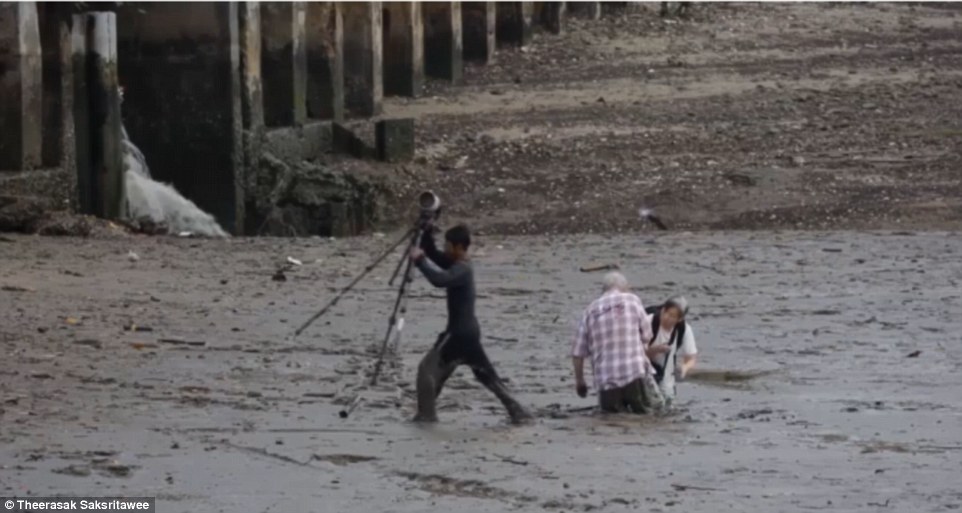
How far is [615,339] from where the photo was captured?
12.3 meters

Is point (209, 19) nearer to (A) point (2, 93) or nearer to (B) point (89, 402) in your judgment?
(A) point (2, 93)

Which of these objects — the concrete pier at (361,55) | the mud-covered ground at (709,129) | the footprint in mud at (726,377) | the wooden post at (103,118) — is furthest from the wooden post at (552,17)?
the footprint in mud at (726,377)

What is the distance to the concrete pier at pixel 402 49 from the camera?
3033 centimetres

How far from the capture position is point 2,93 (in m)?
20.2

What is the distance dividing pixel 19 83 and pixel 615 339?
9550mm

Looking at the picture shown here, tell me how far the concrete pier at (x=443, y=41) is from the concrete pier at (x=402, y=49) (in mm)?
1214

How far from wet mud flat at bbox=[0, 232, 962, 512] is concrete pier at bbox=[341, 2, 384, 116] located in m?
8.20

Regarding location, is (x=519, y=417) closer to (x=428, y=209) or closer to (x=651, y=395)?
(x=651, y=395)

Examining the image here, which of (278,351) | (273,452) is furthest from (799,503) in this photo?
(278,351)

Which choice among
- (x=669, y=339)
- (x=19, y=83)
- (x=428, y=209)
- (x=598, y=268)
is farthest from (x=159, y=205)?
(x=428, y=209)

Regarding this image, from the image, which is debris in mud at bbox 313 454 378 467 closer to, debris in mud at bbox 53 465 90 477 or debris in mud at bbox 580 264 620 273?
debris in mud at bbox 53 465 90 477

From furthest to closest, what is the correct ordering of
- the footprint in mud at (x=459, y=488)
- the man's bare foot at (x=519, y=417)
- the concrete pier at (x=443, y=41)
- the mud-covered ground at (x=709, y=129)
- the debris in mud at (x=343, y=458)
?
the concrete pier at (x=443, y=41) → the mud-covered ground at (x=709, y=129) → the man's bare foot at (x=519, y=417) → the debris in mud at (x=343, y=458) → the footprint in mud at (x=459, y=488)

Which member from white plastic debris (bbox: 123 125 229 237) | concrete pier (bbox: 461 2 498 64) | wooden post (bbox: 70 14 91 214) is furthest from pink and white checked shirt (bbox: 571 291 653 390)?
concrete pier (bbox: 461 2 498 64)

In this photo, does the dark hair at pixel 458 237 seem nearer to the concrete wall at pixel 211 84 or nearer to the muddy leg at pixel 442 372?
the muddy leg at pixel 442 372
